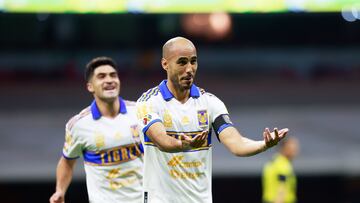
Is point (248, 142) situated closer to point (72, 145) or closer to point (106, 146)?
point (106, 146)

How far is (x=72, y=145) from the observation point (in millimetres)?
6426

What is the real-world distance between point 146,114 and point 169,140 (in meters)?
0.38

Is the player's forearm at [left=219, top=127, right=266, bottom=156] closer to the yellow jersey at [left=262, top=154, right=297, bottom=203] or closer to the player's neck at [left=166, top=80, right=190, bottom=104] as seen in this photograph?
the player's neck at [left=166, top=80, right=190, bottom=104]

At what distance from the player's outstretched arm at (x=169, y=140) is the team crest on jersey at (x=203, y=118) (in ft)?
0.68

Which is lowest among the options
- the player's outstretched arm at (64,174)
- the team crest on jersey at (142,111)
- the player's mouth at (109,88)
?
the player's outstretched arm at (64,174)

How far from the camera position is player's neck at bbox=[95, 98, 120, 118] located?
651cm

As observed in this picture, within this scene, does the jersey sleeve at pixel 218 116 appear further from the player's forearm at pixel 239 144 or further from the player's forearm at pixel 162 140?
the player's forearm at pixel 162 140

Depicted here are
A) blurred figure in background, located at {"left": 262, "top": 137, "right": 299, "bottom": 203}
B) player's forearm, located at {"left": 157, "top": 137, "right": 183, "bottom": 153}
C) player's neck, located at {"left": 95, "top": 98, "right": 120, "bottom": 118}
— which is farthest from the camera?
blurred figure in background, located at {"left": 262, "top": 137, "right": 299, "bottom": 203}

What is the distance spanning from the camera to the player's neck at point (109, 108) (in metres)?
6.51

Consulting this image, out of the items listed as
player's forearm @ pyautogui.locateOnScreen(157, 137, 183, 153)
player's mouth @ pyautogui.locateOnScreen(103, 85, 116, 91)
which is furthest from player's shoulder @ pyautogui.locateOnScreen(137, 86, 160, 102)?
player's mouth @ pyautogui.locateOnScreen(103, 85, 116, 91)

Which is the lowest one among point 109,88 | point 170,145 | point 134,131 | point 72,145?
point 170,145

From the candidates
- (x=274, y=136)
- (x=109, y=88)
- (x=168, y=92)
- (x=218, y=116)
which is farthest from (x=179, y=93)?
(x=109, y=88)

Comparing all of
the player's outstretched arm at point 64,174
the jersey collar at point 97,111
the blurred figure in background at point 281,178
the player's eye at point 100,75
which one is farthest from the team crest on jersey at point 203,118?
the blurred figure in background at point 281,178

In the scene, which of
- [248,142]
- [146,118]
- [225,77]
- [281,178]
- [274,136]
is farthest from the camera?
[225,77]
